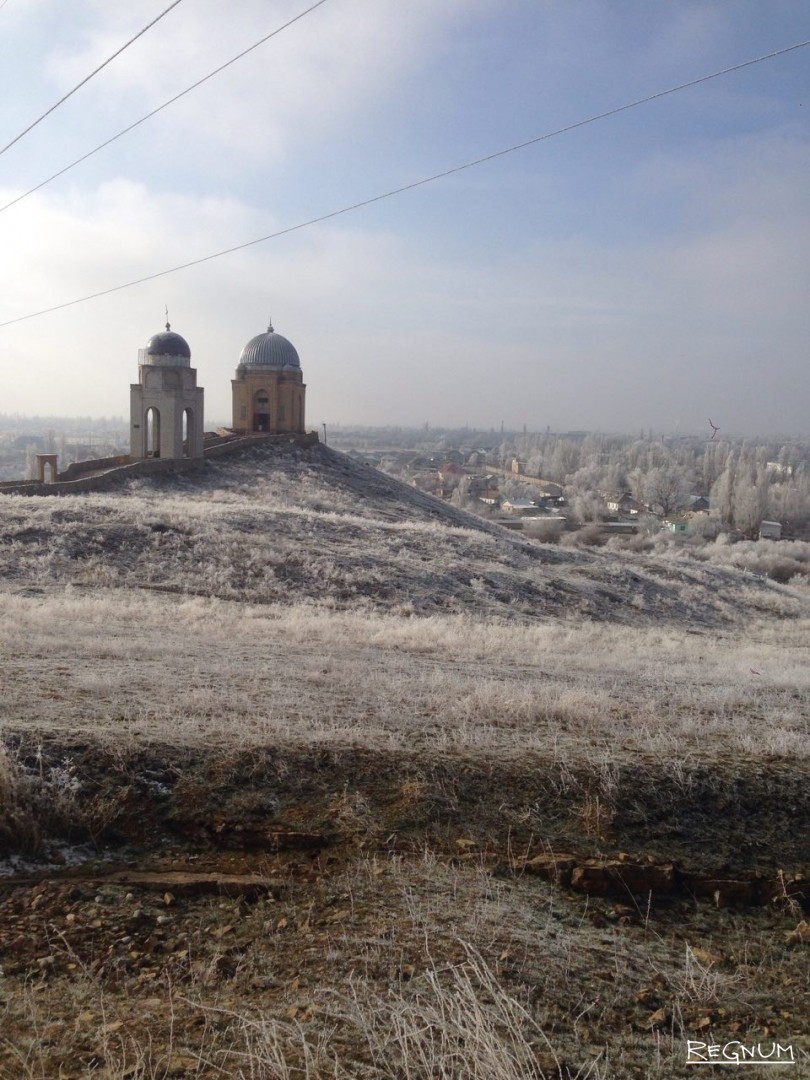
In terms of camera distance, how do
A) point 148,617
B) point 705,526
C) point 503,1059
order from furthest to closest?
point 705,526, point 148,617, point 503,1059

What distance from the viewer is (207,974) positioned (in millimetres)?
3529

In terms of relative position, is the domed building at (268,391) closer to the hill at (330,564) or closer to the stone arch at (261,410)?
the stone arch at (261,410)

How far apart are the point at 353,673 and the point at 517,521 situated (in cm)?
5360

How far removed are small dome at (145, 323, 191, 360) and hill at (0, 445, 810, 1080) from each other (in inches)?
958

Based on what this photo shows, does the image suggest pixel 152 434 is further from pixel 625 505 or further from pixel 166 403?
pixel 625 505

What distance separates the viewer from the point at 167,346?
32.5 m

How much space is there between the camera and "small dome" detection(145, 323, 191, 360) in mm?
32438

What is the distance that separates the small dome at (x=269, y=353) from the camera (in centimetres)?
3869

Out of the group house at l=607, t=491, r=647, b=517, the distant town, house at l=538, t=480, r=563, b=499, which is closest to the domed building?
the distant town

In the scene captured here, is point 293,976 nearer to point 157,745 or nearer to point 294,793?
point 294,793

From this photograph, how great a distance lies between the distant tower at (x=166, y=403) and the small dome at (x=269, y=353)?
6055 millimetres

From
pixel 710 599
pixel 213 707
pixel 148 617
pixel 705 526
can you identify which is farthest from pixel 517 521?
pixel 213 707

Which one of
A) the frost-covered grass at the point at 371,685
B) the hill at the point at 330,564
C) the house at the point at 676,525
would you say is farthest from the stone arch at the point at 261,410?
the house at the point at 676,525

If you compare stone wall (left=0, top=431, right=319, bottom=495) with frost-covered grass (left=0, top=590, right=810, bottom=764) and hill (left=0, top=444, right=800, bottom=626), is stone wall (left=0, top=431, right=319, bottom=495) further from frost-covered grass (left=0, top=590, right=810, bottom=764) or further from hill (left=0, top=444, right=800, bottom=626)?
frost-covered grass (left=0, top=590, right=810, bottom=764)
